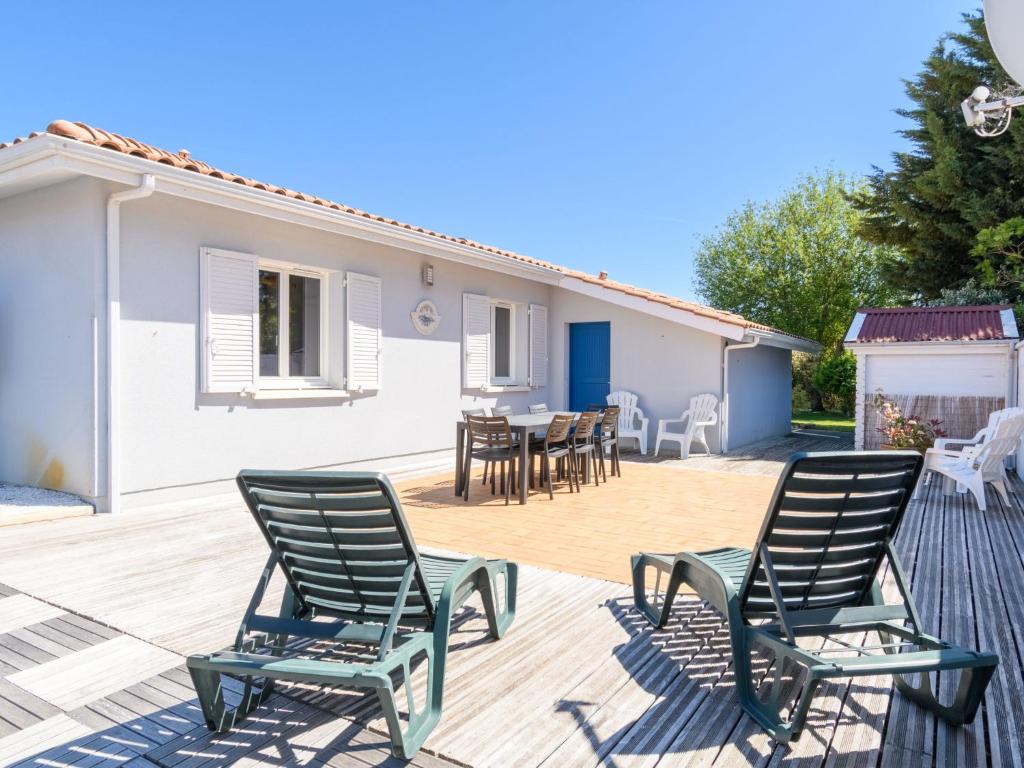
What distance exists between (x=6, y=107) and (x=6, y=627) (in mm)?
16036

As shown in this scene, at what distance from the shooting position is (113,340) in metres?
5.68

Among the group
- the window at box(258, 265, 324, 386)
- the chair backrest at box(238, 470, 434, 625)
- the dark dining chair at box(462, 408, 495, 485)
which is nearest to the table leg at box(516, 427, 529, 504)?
the dark dining chair at box(462, 408, 495, 485)

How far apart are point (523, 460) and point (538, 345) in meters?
5.00

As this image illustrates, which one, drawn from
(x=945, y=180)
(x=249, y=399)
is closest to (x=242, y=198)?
(x=249, y=399)

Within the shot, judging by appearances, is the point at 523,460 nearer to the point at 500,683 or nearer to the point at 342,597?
the point at 500,683

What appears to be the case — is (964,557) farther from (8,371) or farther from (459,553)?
(8,371)

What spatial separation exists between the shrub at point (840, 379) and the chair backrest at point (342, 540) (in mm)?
18643

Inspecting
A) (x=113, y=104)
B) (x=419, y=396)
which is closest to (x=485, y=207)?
(x=113, y=104)

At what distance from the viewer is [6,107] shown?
14.3 meters

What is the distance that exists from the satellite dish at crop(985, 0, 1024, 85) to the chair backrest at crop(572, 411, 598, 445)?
4.88m

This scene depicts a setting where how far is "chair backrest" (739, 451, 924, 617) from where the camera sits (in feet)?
7.56

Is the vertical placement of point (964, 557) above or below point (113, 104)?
below

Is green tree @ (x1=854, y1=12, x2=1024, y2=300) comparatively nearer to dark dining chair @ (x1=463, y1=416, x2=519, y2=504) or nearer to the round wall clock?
the round wall clock

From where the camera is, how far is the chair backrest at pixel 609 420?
8141mm
